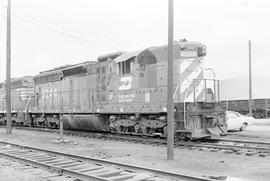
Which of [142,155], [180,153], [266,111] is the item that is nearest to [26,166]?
[142,155]

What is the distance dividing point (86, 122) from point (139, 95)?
168 inches

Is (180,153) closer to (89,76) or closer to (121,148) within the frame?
(121,148)

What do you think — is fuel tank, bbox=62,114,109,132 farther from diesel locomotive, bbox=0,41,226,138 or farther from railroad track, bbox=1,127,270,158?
railroad track, bbox=1,127,270,158

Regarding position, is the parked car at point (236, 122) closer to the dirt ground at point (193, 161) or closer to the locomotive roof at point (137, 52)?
the locomotive roof at point (137, 52)

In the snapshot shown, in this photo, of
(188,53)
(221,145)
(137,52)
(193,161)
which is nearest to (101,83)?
(137,52)

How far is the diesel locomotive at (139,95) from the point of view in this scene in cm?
1243

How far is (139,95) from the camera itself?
45.2 feet

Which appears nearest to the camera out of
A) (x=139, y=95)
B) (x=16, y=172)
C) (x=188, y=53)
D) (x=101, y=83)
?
(x=16, y=172)

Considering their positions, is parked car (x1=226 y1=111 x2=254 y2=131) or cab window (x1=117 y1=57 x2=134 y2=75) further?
parked car (x1=226 y1=111 x2=254 y2=131)

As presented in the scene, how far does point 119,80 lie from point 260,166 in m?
8.02

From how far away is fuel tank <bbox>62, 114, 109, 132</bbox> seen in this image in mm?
16109

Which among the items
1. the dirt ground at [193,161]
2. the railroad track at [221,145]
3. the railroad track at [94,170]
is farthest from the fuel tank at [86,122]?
the railroad track at [94,170]

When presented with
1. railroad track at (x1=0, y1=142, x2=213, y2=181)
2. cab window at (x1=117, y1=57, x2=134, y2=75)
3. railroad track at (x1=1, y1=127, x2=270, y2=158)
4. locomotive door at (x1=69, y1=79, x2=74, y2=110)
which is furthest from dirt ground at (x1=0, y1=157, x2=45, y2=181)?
locomotive door at (x1=69, y1=79, x2=74, y2=110)

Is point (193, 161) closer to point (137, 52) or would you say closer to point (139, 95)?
point (139, 95)
